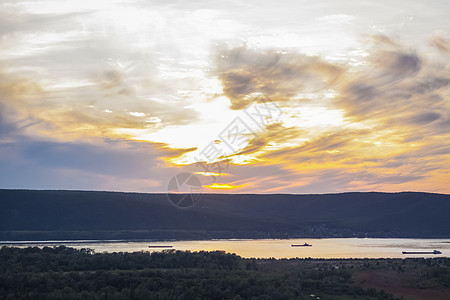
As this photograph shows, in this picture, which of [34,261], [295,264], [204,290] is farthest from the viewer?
[295,264]

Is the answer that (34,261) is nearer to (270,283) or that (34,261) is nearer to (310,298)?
(270,283)

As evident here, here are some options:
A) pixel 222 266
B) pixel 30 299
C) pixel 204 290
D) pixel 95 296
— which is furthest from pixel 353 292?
pixel 30 299

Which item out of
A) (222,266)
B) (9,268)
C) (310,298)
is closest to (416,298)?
(310,298)

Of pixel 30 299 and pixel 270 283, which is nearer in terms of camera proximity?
pixel 30 299

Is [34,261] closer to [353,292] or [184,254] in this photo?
[184,254]

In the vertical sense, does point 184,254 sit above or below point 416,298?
above

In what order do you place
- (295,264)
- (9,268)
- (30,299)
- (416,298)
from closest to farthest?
(30,299) < (416,298) < (9,268) < (295,264)
